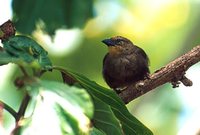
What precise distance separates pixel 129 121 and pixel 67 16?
5.36 ft

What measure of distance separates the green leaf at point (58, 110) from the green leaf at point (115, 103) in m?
0.35

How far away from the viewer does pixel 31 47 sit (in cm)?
202

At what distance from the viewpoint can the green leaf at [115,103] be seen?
1.99 m

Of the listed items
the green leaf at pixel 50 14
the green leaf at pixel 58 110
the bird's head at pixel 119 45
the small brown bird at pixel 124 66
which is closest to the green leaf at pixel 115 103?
the green leaf at pixel 58 110

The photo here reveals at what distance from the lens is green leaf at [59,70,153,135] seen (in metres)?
1.99

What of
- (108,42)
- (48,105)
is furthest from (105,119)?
(108,42)

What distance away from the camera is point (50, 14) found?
3.66 m

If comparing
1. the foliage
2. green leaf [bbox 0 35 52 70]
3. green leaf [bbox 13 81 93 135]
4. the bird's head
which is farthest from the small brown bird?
green leaf [bbox 13 81 93 135]

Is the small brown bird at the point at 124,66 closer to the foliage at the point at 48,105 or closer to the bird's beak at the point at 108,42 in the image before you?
the bird's beak at the point at 108,42

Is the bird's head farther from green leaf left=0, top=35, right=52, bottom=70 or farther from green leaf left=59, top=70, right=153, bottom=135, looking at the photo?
green leaf left=0, top=35, right=52, bottom=70

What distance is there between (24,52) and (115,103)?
41 cm

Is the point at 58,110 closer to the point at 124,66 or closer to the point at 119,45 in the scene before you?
the point at 124,66

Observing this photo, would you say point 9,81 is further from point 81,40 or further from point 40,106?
point 40,106

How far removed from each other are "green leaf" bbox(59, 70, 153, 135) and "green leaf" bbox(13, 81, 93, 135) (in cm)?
35
